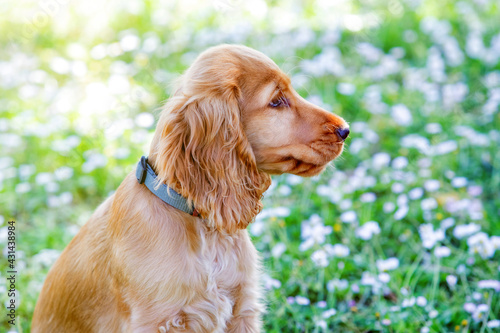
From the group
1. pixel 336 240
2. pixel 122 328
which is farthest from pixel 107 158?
pixel 122 328

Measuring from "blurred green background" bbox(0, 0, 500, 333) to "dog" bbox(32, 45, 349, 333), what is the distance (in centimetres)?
49

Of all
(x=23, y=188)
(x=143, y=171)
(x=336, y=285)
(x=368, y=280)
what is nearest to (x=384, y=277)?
(x=368, y=280)

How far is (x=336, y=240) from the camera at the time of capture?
349 cm

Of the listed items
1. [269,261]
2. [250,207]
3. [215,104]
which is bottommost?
[269,261]

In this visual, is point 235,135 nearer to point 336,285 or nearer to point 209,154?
point 209,154

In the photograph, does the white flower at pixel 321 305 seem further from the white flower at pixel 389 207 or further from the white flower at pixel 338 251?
the white flower at pixel 389 207

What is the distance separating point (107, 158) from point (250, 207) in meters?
2.31

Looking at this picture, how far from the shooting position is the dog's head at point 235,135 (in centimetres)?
218

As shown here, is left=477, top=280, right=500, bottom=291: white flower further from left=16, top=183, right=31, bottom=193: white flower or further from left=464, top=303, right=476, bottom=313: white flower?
left=16, top=183, right=31, bottom=193: white flower

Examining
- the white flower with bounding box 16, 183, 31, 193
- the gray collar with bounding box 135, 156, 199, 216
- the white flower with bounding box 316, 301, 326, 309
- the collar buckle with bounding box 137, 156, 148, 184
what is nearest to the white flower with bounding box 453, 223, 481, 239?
the white flower with bounding box 316, 301, 326, 309

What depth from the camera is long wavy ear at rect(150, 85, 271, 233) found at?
2162 mm

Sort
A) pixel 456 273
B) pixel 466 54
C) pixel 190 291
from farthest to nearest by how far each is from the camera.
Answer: pixel 466 54 < pixel 456 273 < pixel 190 291

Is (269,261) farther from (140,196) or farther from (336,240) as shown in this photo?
(140,196)

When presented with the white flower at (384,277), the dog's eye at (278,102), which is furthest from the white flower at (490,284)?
the dog's eye at (278,102)
